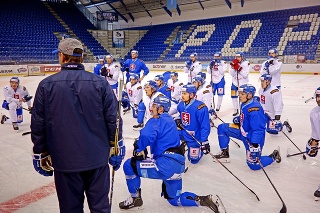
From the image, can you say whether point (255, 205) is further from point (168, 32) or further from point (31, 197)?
point (168, 32)

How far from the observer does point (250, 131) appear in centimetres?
397

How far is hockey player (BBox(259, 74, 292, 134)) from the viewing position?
5445 mm

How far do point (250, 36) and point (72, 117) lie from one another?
22491 millimetres

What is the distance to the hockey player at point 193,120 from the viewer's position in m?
4.12

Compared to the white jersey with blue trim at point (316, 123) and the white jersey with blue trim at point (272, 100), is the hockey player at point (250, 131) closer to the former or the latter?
the white jersey with blue trim at point (316, 123)

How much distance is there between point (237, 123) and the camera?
14.8 ft

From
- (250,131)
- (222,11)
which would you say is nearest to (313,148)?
(250,131)

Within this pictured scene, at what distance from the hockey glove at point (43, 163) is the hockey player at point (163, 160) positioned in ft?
3.21

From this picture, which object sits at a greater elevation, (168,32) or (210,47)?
(168,32)

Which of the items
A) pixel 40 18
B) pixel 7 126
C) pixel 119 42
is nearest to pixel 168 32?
pixel 119 42

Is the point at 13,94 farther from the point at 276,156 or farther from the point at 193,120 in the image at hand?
the point at 276,156

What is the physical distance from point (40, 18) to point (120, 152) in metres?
27.5

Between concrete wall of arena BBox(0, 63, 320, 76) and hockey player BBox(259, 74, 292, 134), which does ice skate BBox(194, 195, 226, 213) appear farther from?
concrete wall of arena BBox(0, 63, 320, 76)

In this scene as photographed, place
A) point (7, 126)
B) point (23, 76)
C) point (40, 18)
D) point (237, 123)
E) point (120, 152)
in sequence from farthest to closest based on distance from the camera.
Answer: point (40, 18)
point (23, 76)
point (7, 126)
point (237, 123)
point (120, 152)
